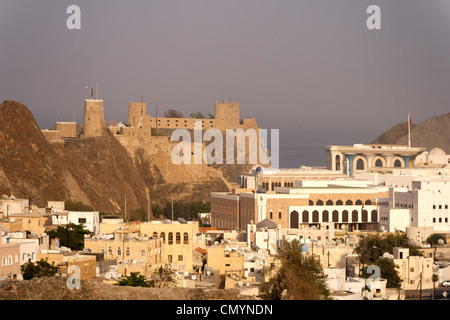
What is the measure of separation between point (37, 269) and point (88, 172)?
167ft

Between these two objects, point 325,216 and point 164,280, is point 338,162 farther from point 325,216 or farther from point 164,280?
point 164,280

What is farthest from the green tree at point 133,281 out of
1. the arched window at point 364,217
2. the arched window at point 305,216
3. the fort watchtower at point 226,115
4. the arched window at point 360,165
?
the fort watchtower at point 226,115

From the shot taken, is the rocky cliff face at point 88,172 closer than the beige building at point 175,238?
No

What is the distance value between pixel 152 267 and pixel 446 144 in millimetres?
101017

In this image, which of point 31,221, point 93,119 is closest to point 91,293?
point 31,221

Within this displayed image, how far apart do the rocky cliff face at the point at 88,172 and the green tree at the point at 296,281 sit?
31891 mm

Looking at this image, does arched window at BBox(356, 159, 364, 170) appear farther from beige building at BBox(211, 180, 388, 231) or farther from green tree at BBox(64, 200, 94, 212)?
green tree at BBox(64, 200, 94, 212)

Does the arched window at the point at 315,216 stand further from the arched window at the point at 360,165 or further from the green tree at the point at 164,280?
the green tree at the point at 164,280

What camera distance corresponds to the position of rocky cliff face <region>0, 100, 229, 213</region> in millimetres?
67875

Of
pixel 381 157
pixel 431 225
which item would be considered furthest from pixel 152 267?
pixel 381 157

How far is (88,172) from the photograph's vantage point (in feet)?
267

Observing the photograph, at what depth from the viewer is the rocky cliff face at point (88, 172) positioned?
67.9m

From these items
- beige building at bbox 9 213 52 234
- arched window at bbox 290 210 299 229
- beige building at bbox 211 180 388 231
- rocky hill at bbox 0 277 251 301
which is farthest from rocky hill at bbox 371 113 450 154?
rocky hill at bbox 0 277 251 301

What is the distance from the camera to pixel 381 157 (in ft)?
287
